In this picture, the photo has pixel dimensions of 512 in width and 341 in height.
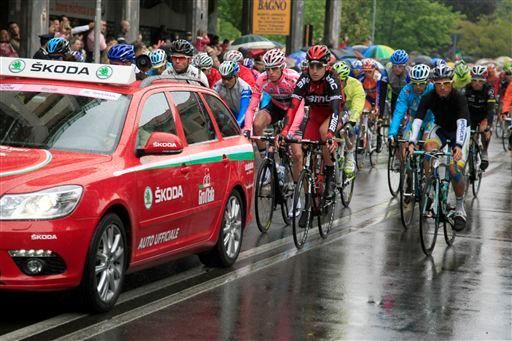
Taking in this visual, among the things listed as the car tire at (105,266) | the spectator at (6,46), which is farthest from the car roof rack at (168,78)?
the spectator at (6,46)

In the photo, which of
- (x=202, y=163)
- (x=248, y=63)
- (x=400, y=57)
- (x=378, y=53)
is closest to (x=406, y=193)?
(x=202, y=163)

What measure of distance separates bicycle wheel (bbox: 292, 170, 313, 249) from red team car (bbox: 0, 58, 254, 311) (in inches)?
56.2

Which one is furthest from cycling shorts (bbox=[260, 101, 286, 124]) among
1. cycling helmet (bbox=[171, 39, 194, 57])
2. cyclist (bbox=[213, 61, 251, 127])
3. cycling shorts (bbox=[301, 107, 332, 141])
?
cycling helmet (bbox=[171, 39, 194, 57])

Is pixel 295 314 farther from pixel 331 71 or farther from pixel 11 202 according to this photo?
pixel 331 71

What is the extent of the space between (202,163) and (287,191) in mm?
3788

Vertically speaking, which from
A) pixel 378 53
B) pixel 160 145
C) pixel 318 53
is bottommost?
pixel 378 53

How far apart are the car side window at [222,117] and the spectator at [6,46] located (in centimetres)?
1029

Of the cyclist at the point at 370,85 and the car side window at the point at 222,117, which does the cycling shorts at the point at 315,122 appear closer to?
the car side window at the point at 222,117

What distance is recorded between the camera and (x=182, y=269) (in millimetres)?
11008

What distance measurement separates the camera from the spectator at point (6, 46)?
21.2m

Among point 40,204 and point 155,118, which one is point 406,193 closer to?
point 155,118

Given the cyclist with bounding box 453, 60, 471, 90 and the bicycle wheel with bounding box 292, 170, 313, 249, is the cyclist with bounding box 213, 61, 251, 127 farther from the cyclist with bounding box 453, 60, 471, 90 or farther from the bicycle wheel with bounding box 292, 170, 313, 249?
the cyclist with bounding box 453, 60, 471, 90

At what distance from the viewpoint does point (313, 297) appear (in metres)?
10.0

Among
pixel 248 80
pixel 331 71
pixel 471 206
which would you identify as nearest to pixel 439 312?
pixel 331 71
